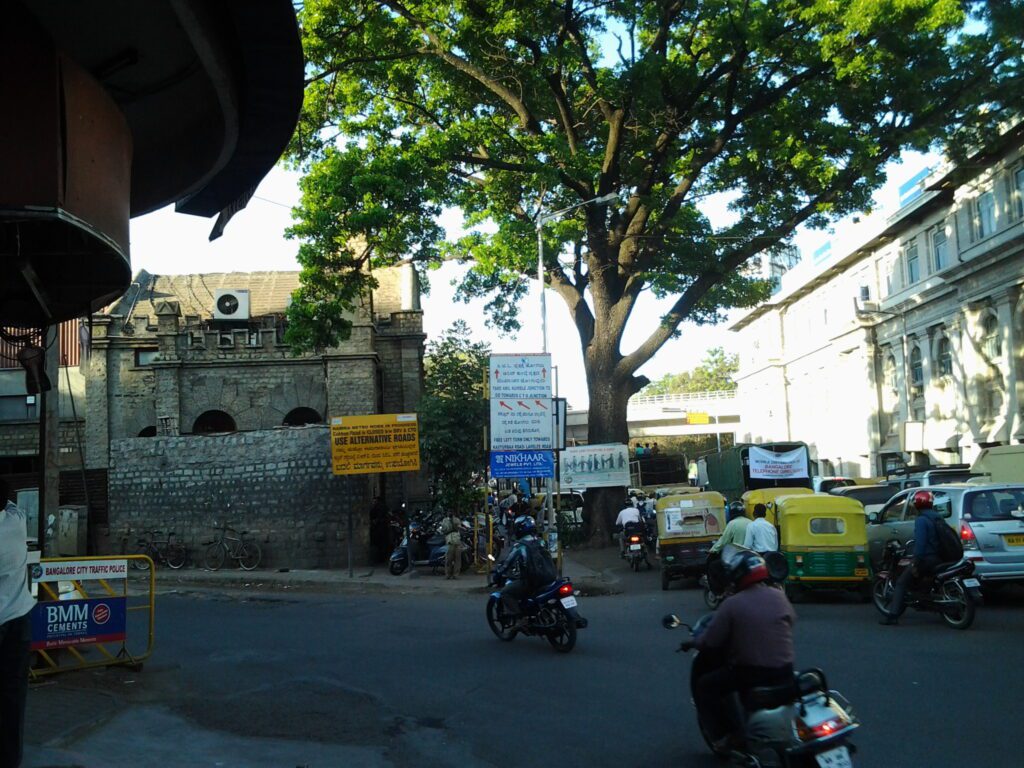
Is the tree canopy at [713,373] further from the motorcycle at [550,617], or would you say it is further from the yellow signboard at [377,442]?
the motorcycle at [550,617]

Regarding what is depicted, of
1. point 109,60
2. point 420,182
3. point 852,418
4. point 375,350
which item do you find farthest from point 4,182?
point 852,418

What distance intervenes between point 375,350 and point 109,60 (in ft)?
82.7

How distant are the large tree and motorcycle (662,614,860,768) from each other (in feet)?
53.8

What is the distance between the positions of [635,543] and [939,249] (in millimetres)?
26652

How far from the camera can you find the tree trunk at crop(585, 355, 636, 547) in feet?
83.9

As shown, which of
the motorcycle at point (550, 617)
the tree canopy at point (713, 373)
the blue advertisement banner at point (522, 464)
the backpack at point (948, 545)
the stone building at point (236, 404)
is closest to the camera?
the motorcycle at point (550, 617)

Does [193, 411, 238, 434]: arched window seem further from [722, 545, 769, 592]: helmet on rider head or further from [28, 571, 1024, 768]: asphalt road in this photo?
[722, 545, 769, 592]: helmet on rider head

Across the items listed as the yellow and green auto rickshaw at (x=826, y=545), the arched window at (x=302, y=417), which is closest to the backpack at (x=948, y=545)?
the yellow and green auto rickshaw at (x=826, y=545)

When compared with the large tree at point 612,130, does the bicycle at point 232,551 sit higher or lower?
lower

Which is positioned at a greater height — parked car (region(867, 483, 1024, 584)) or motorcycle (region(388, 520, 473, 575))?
parked car (region(867, 483, 1024, 584))

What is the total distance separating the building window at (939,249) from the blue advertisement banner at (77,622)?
3805 cm

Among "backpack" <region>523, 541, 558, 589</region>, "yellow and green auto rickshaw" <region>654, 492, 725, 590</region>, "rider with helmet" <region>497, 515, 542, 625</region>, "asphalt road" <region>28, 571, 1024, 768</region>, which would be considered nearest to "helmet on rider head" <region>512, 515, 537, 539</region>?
"rider with helmet" <region>497, 515, 542, 625</region>

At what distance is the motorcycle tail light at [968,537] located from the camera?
12906mm

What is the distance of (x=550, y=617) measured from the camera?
11023 mm
